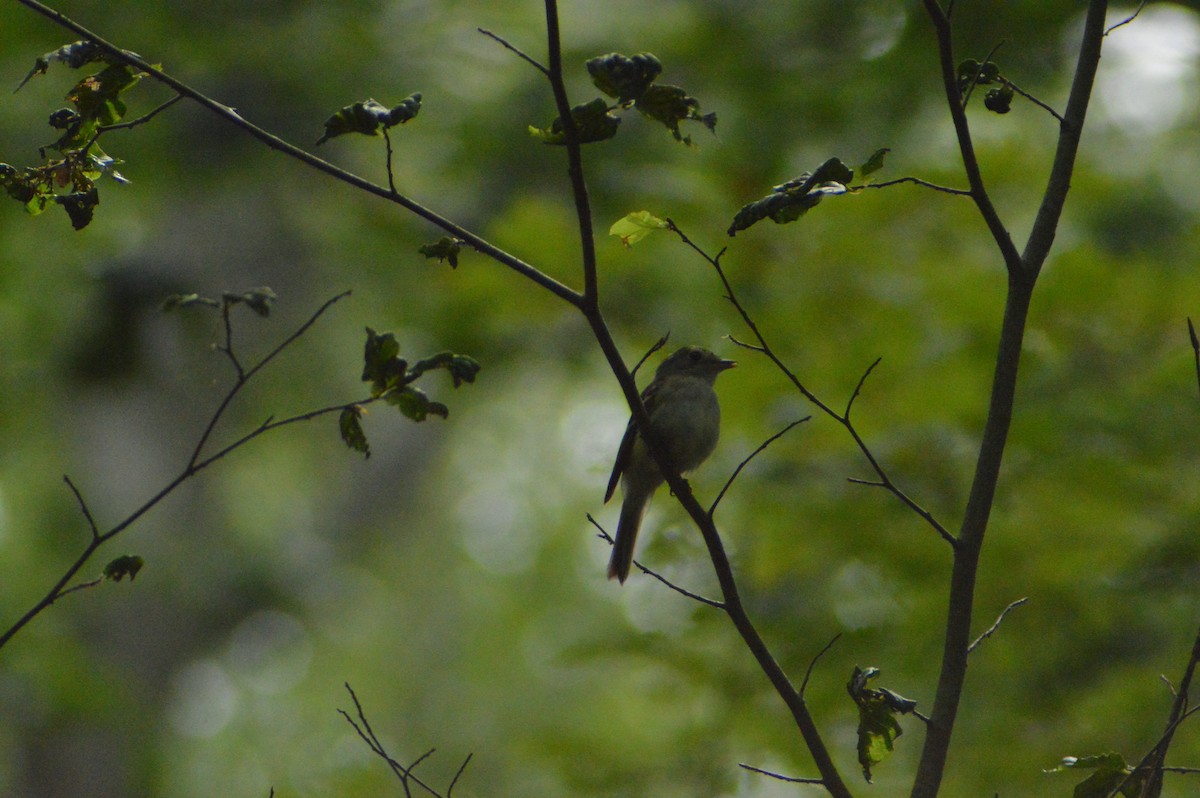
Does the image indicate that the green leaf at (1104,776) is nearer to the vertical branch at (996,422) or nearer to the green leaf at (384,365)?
the vertical branch at (996,422)

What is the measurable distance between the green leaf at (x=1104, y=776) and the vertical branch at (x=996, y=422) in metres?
0.26

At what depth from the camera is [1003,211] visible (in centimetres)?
602

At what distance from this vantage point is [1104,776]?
2.47 meters

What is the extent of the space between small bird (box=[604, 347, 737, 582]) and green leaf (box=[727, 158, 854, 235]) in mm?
2496

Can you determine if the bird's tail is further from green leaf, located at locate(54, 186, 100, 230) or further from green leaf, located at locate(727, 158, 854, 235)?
green leaf, located at locate(54, 186, 100, 230)

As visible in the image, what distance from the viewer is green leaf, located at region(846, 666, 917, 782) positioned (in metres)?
2.51

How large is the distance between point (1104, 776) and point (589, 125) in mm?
1822

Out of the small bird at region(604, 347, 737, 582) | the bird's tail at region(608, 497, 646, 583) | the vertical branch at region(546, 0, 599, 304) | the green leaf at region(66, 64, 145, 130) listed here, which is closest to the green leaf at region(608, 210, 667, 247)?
the vertical branch at region(546, 0, 599, 304)

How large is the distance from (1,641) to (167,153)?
23.4ft

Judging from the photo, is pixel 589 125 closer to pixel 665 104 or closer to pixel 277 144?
pixel 665 104

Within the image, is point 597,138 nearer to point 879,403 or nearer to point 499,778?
point 879,403

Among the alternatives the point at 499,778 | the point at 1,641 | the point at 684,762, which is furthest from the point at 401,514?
the point at 1,641

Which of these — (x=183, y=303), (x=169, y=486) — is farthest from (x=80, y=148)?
(x=169, y=486)

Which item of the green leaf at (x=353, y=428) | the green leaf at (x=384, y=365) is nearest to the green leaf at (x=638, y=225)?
the green leaf at (x=384, y=365)
